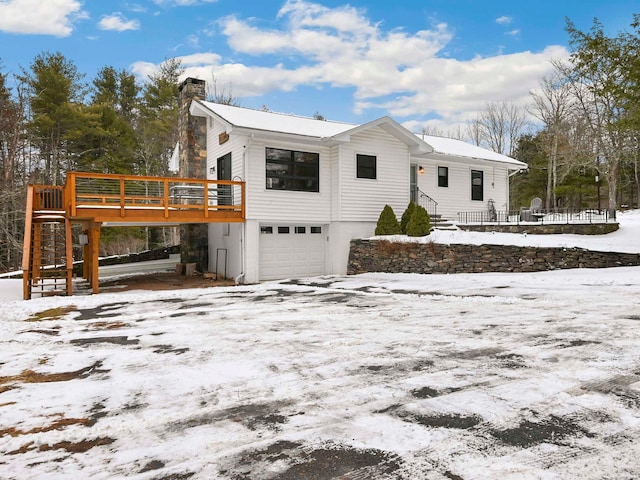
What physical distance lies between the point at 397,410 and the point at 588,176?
118 ft

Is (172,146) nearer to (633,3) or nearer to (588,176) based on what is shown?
(633,3)

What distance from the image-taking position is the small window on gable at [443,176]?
1805cm

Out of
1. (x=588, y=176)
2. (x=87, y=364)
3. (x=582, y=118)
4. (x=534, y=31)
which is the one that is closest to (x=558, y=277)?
(x=87, y=364)

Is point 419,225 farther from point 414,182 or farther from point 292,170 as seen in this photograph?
point 292,170

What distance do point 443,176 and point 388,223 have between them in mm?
5076

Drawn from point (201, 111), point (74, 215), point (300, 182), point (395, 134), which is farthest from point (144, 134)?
point (395, 134)

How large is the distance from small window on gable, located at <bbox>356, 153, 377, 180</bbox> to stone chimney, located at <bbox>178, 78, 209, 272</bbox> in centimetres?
605

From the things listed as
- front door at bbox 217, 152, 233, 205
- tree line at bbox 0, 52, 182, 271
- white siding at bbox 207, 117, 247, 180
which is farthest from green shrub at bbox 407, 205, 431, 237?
tree line at bbox 0, 52, 182, 271

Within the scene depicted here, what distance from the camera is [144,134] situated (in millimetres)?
29891

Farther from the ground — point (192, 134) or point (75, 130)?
point (75, 130)

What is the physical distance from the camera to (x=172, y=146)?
30.7 meters

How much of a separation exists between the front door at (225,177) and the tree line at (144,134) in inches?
424

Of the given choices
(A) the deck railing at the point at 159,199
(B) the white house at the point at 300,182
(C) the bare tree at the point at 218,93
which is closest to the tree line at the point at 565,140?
(B) the white house at the point at 300,182

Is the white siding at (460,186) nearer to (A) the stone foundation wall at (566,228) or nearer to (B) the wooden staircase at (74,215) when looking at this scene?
(A) the stone foundation wall at (566,228)
